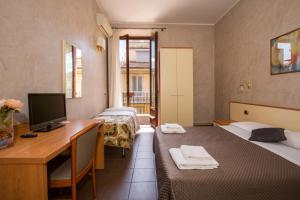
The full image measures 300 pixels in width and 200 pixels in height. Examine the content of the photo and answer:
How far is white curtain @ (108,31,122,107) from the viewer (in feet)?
16.5

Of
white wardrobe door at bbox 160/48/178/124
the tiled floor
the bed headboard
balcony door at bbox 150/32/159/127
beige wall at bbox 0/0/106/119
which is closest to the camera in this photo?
beige wall at bbox 0/0/106/119

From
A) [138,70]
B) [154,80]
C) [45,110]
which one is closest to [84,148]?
[45,110]

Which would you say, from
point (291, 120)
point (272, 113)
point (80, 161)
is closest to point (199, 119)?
point (272, 113)

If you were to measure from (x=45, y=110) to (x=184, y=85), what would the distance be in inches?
136

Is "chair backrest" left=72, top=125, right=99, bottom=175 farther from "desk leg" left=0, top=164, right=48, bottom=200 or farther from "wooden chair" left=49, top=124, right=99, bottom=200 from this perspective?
"desk leg" left=0, top=164, right=48, bottom=200

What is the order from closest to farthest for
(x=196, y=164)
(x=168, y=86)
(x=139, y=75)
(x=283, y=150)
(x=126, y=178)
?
(x=196, y=164) → (x=283, y=150) → (x=126, y=178) → (x=168, y=86) → (x=139, y=75)

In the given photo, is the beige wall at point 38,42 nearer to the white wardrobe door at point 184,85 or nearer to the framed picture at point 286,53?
the white wardrobe door at point 184,85

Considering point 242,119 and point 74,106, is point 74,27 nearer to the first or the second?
point 74,106

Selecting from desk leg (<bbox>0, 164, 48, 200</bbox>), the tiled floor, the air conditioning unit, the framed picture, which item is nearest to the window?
the air conditioning unit

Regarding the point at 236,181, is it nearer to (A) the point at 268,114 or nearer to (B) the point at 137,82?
(A) the point at 268,114

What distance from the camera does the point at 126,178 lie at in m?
2.29

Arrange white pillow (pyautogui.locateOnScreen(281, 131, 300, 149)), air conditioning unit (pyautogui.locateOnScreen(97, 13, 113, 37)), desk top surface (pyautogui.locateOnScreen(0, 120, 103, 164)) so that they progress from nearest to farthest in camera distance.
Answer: desk top surface (pyautogui.locateOnScreen(0, 120, 103, 164)), white pillow (pyautogui.locateOnScreen(281, 131, 300, 149)), air conditioning unit (pyautogui.locateOnScreen(97, 13, 113, 37))

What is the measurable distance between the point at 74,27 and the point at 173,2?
2.23m

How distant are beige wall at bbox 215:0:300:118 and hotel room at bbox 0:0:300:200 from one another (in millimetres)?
20
